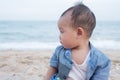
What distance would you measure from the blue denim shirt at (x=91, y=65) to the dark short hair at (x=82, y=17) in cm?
19

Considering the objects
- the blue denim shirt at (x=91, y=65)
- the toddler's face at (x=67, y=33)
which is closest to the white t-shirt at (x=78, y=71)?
the blue denim shirt at (x=91, y=65)

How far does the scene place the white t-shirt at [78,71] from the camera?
6.37 ft

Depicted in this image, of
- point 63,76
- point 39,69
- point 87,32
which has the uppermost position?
point 87,32

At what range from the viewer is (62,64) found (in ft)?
6.41

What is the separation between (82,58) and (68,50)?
112 millimetres

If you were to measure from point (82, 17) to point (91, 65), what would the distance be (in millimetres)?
328

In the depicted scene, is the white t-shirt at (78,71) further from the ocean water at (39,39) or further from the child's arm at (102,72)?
the ocean water at (39,39)

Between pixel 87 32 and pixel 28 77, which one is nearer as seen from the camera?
pixel 87 32

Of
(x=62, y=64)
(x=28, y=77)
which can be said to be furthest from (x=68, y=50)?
(x=28, y=77)

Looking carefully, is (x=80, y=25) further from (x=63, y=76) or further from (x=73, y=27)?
(x=63, y=76)

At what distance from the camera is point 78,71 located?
1.95 meters

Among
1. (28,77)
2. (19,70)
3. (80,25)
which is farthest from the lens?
(19,70)

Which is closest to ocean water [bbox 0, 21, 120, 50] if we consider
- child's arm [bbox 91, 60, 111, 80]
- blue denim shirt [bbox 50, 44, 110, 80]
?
blue denim shirt [bbox 50, 44, 110, 80]

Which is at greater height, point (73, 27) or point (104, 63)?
point (73, 27)
